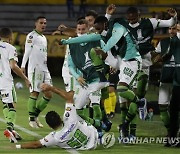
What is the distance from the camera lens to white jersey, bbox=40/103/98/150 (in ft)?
44.2

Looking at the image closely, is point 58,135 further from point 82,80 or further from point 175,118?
point 175,118

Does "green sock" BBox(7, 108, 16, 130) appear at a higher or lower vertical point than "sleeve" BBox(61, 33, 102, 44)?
lower

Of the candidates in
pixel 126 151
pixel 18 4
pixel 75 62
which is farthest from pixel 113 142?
pixel 18 4

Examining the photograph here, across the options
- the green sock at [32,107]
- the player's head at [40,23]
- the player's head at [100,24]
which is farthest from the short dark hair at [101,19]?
the green sock at [32,107]

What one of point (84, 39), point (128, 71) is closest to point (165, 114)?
point (128, 71)

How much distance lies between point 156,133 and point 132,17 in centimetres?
254

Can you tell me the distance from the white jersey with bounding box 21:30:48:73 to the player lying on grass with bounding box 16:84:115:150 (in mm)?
4085

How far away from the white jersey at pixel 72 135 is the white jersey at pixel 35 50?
4145 millimetres

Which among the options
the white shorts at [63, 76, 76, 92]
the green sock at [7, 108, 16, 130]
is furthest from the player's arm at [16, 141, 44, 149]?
the white shorts at [63, 76, 76, 92]

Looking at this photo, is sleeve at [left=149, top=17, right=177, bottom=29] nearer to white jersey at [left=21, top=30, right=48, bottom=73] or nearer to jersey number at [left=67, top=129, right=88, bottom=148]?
white jersey at [left=21, top=30, right=48, bottom=73]

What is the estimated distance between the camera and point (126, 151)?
1395 centimetres

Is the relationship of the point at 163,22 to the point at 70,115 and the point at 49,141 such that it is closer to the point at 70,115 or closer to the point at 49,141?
the point at 70,115

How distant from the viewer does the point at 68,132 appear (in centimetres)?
1345

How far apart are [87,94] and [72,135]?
151 cm
